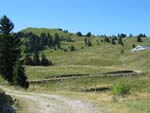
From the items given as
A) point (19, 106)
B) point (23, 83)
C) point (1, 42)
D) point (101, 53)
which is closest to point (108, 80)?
point (1, 42)

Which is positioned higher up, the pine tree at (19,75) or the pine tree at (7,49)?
the pine tree at (7,49)

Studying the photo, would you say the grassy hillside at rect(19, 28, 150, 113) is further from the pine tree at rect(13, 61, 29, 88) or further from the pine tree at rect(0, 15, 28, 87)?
the pine tree at rect(0, 15, 28, 87)

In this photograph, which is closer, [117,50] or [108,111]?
[108,111]

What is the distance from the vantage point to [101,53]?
6097 inches

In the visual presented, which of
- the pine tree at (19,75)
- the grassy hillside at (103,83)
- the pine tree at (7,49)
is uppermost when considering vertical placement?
the pine tree at (7,49)

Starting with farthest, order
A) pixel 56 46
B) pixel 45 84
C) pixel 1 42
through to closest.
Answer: pixel 56 46 → pixel 45 84 → pixel 1 42

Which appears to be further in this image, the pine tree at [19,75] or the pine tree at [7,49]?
the pine tree at [7,49]

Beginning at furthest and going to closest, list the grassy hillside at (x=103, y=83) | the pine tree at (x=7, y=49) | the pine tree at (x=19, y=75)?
the pine tree at (x=7, y=49) → the pine tree at (x=19, y=75) → the grassy hillside at (x=103, y=83)

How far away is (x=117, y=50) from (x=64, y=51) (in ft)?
108

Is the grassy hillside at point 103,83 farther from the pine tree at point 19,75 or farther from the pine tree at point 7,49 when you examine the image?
the pine tree at point 7,49

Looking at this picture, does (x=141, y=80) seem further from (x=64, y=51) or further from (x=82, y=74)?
(x=64, y=51)

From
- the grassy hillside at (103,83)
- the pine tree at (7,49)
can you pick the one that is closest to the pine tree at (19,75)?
the grassy hillside at (103,83)

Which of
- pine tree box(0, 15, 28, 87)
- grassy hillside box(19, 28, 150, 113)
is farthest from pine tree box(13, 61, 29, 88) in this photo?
pine tree box(0, 15, 28, 87)

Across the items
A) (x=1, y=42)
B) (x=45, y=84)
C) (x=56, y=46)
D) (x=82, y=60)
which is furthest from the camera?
(x=56, y=46)
